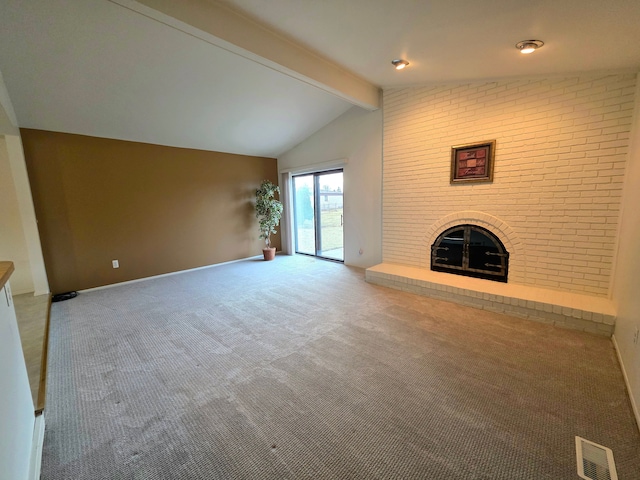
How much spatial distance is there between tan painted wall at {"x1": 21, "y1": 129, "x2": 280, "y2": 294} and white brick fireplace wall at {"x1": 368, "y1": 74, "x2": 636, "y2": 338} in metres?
3.47

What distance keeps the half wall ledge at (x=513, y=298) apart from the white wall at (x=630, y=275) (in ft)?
0.51

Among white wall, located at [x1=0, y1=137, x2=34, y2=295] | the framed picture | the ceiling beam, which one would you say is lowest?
white wall, located at [x1=0, y1=137, x2=34, y2=295]

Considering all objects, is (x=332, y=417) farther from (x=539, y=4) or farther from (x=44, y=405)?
(x=539, y=4)

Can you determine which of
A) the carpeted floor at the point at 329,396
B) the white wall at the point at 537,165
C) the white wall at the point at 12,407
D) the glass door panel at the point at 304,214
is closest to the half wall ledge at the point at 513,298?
the carpeted floor at the point at 329,396

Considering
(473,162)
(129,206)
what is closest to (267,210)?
(129,206)

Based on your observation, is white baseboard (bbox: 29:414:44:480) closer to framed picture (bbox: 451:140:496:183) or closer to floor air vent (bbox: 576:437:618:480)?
floor air vent (bbox: 576:437:618:480)

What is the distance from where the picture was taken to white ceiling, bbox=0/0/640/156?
1917 millimetres

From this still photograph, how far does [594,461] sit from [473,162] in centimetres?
295

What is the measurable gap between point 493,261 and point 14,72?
17.9ft

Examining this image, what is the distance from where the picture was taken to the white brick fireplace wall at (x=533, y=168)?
8.55 ft

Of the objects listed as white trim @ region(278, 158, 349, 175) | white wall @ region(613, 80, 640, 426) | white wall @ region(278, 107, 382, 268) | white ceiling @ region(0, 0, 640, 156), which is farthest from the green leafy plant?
white wall @ region(613, 80, 640, 426)

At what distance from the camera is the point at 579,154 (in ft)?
8.89

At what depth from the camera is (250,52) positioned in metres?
2.43

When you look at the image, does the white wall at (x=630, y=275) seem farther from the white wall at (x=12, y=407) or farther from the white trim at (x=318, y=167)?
the white trim at (x=318, y=167)
